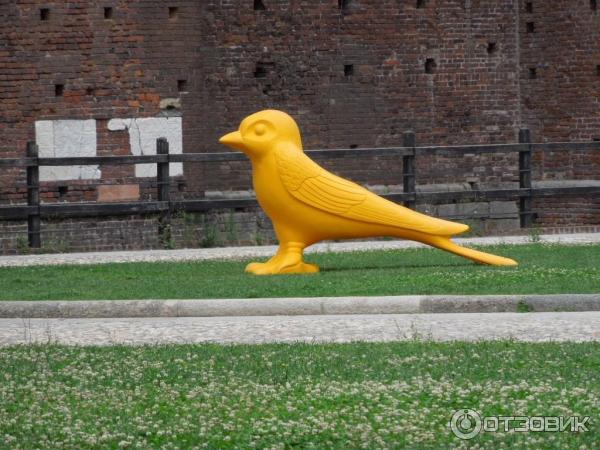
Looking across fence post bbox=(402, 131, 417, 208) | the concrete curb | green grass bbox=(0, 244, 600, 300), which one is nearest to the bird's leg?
green grass bbox=(0, 244, 600, 300)

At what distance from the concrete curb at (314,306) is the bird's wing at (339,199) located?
2312 mm

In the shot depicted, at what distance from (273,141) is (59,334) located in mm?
3989

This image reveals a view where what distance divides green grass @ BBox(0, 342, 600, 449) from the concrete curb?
196cm

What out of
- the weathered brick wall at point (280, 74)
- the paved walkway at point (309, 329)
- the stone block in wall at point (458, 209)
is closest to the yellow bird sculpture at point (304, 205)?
the paved walkway at point (309, 329)

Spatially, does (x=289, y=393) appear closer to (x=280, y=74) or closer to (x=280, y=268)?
(x=280, y=268)

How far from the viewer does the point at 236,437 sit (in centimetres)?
615

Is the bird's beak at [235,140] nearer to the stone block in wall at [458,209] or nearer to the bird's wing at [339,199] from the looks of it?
the bird's wing at [339,199]

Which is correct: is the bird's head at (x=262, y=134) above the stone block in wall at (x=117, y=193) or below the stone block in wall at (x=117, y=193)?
above

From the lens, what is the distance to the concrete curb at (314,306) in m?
10.6

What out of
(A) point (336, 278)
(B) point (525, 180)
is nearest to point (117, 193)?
(B) point (525, 180)

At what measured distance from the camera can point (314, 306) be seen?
1072cm

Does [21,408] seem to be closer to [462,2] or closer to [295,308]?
[295,308]

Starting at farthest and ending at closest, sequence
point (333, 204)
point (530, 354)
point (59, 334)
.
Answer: point (333, 204) → point (59, 334) → point (530, 354)

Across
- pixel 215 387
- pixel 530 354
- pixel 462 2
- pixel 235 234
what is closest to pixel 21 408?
pixel 215 387
